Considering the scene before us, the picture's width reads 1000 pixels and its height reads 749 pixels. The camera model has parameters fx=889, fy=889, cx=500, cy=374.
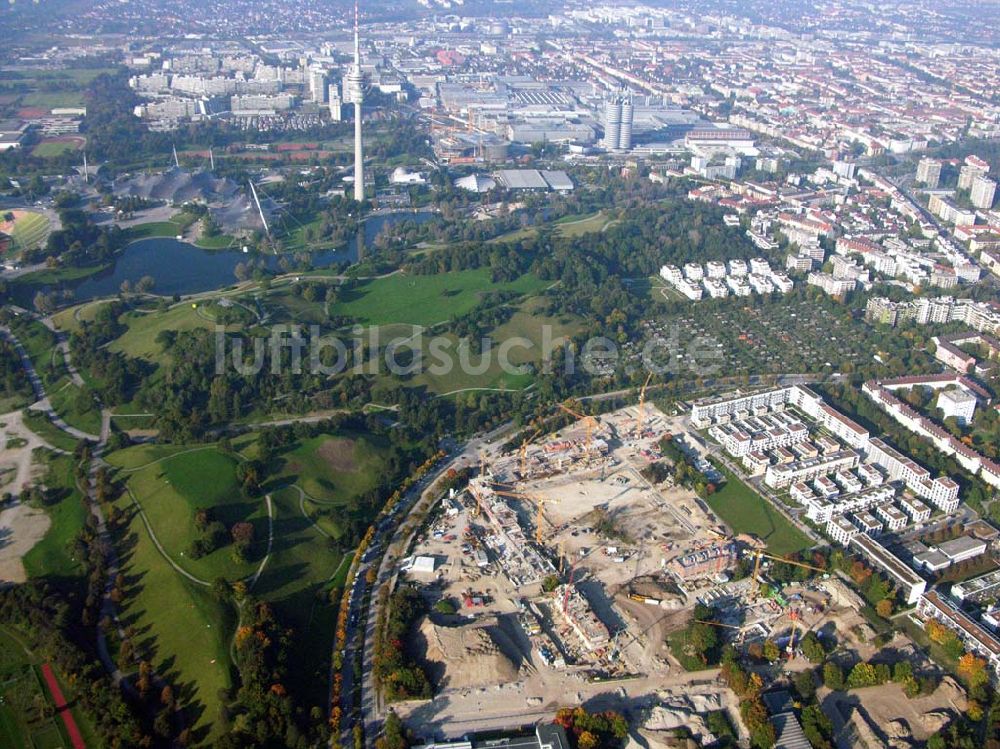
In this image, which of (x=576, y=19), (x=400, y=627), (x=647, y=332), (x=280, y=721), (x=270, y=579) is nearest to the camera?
(x=280, y=721)

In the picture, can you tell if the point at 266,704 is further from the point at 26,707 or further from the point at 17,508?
the point at 17,508

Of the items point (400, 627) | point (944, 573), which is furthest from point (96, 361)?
point (944, 573)

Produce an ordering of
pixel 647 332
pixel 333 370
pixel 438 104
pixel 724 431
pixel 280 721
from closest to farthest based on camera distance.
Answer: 1. pixel 280 721
2. pixel 724 431
3. pixel 333 370
4. pixel 647 332
5. pixel 438 104

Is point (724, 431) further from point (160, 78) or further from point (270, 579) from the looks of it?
point (160, 78)

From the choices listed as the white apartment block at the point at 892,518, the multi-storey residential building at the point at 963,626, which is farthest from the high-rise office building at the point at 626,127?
the multi-storey residential building at the point at 963,626

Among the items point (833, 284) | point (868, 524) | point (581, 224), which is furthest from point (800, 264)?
point (868, 524)
